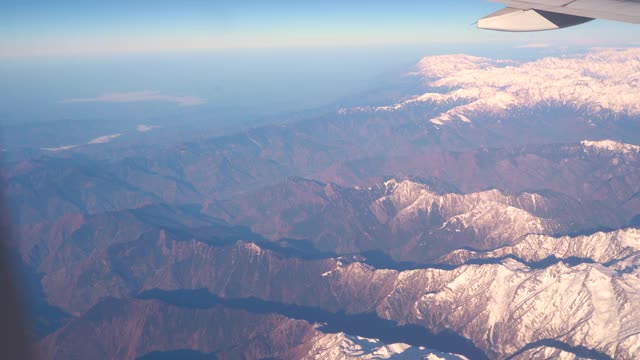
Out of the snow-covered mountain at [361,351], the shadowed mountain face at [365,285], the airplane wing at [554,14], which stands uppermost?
the airplane wing at [554,14]

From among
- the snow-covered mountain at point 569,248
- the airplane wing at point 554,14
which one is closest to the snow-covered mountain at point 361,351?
the snow-covered mountain at point 569,248

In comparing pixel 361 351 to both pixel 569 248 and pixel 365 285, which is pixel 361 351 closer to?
pixel 365 285

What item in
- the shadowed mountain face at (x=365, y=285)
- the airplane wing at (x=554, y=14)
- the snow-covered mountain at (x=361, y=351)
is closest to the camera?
the airplane wing at (x=554, y=14)

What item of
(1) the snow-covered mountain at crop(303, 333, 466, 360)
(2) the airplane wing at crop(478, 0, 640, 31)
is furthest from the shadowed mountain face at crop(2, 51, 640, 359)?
(2) the airplane wing at crop(478, 0, 640, 31)

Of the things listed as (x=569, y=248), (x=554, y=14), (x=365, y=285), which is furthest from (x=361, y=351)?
(x=554, y=14)

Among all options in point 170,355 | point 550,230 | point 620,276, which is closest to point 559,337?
point 620,276

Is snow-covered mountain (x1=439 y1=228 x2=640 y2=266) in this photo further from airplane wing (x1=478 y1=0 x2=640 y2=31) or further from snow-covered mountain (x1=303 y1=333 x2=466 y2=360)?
airplane wing (x1=478 y1=0 x2=640 y2=31)

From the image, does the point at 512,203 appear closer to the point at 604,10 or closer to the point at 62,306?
the point at 62,306

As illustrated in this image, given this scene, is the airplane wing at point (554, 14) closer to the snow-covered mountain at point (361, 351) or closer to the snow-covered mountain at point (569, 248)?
the snow-covered mountain at point (361, 351)

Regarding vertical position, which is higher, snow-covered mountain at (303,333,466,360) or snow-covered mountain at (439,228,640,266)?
snow-covered mountain at (303,333,466,360)
